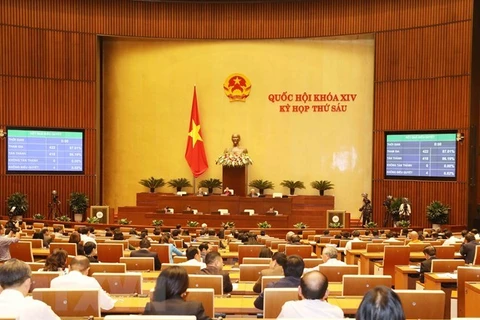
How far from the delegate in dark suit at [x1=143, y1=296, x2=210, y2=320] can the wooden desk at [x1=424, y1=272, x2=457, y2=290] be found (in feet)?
11.6

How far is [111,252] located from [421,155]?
11960mm

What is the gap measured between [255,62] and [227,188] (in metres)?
4.72

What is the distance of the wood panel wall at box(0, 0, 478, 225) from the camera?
1819 cm

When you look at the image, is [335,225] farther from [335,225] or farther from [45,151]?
[45,151]

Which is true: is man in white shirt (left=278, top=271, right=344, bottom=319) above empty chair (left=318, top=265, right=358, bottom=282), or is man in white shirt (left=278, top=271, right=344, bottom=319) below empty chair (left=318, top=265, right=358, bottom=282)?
above

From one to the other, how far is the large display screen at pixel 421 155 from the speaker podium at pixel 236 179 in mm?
4497

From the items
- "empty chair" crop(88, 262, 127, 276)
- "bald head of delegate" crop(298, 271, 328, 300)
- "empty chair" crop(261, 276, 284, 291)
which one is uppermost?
"bald head of delegate" crop(298, 271, 328, 300)

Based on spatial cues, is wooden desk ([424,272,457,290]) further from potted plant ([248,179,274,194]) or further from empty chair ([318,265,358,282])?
potted plant ([248,179,274,194])

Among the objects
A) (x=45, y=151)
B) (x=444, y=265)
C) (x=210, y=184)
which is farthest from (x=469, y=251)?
(x=45, y=151)

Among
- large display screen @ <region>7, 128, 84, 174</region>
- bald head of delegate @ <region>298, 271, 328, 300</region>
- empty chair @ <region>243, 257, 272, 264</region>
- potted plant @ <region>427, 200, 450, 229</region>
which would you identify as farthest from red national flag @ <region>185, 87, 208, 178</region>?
bald head of delegate @ <region>298, 271, 328, 300</region>

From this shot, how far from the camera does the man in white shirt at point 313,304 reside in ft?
12.1

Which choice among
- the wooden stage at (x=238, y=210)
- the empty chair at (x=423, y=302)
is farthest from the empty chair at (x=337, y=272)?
the wooden stage at (x=238, y=210)

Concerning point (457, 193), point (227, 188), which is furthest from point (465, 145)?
point (227, 188)

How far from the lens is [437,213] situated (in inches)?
687
